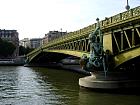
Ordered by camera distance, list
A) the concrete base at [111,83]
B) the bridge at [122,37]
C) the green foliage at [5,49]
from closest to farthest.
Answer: the bridge at [122,37], the concrete base at [111,83], the green foliage at [5,49]

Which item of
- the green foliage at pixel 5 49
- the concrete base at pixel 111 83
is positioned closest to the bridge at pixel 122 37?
the concrete base at pixel 111 83

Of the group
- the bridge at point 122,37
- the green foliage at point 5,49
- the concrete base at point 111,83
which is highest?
the green foliage at point 5,49

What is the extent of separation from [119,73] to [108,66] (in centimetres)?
147

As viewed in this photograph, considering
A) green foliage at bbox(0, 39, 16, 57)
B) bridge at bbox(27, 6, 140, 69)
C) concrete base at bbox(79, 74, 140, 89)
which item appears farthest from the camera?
green foliage at bbox(0, 39, 16, 57)

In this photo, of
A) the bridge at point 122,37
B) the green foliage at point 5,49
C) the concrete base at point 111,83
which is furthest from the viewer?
the green foliage at point 5,49

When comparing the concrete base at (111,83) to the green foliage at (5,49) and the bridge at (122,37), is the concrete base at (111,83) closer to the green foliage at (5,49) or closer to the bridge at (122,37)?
the bridge at (122,37)

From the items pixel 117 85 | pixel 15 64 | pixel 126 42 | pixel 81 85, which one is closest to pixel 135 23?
pixel 126 42

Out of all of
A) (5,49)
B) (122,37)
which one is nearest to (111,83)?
(122,37)

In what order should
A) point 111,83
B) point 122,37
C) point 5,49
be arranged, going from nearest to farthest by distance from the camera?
point 122,37, point 111,83, point 5,49

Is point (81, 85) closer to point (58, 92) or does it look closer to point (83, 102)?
point (58, 92)

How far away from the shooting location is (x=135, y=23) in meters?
33.6

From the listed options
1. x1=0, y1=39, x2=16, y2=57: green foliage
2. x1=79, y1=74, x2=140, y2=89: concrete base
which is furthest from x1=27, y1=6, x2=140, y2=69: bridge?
x1=0, y1=39, x2=16, y2=57: green foliage

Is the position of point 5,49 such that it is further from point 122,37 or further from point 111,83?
point 122,37

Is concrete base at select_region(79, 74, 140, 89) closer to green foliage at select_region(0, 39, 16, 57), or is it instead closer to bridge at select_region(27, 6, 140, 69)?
bridge at select_region(27, 6, 140, 69)
